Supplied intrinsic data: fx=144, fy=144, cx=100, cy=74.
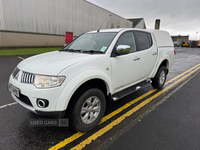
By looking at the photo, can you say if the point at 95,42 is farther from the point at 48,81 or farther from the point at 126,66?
the point at 48,81

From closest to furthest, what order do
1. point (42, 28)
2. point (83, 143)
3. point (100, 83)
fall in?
point (83, 143) → point (100, 83) → point (42, 28)

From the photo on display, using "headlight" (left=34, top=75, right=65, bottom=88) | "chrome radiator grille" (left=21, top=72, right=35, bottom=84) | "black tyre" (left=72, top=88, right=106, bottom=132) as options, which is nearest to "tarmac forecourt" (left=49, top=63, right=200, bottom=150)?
"black tyre" (left=72, top=88, right=106, bottom=132)

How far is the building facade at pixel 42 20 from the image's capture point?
15398 mm

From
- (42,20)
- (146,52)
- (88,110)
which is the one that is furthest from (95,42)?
(42,20)

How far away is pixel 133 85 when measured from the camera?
3.49 meters

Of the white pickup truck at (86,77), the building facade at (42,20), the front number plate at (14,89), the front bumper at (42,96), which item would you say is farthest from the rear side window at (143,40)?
the building facade at (42,20)

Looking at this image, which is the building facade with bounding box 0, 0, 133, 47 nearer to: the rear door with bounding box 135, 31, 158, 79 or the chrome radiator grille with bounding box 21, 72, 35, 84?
the rear door with bounding box 135, 31, 158, 79

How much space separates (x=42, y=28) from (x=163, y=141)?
19355 millimetres

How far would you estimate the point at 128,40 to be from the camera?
3336 mm

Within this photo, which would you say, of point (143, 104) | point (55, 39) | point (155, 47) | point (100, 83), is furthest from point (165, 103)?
point (55, 39)

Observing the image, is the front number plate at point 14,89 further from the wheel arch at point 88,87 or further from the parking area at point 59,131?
the wheel arch at point 88,87

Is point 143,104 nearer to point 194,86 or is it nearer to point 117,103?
point 117,103

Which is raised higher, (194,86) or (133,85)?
(133,85)

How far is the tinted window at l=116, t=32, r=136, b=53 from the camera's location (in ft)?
10.2
